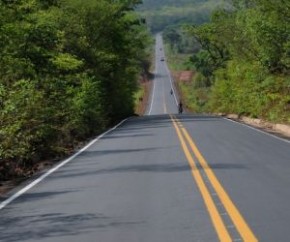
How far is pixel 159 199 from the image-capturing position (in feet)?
37.6

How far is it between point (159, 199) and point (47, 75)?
57.6 feet

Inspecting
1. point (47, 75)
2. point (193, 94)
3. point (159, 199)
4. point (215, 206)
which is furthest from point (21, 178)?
point (193, 94)

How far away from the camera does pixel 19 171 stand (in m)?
18.4

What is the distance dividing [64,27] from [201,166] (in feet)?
99.4

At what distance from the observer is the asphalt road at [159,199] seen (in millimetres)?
8781

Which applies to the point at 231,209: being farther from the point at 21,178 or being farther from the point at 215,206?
the point at 21,178

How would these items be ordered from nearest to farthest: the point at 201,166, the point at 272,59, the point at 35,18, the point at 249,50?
the point at 201,166, the point at 35,18, the point at 272,59, the point at 249,50

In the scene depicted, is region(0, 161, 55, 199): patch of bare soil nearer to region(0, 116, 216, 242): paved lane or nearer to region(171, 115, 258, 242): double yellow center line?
region(0, 116, 216, 242): paved lane

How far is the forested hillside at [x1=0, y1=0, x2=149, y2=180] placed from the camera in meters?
19.3

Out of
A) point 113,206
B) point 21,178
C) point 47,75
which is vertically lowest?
point 21,178

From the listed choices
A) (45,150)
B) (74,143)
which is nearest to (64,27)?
(74,143)

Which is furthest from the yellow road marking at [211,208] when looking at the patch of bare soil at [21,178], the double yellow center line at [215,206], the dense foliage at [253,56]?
the dense foliage at [253,56]

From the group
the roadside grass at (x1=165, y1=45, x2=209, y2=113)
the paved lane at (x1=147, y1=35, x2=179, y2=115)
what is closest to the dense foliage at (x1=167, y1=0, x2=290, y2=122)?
the paved lane at (x1=147, y1=35, x2=179, y2=115)

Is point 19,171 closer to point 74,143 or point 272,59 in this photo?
point 74,143
